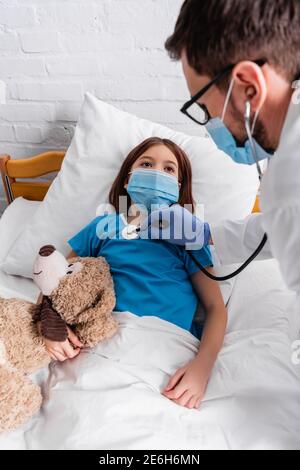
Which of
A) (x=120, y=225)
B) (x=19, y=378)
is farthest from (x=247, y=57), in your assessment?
(x=19, y=378)

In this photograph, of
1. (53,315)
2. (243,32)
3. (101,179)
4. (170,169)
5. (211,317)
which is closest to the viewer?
(243,32)

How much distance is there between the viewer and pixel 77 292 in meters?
0.99

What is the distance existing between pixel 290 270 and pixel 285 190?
16cm

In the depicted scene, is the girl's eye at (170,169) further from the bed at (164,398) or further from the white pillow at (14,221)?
the white pillow at (14,221)

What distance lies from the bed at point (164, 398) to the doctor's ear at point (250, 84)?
0.53 m

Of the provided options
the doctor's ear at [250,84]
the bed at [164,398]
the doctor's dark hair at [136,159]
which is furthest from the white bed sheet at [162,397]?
the doctor's ear at [250,84]

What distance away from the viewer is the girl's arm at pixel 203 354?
3.05ft

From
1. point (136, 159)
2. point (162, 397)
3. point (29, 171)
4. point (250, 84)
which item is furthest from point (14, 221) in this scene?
point (250, 84)

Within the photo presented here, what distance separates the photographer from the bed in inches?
32.2

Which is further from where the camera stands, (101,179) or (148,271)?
(101,179)

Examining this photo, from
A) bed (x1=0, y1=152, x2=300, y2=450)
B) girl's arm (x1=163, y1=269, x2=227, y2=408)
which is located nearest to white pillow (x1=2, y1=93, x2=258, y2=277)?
girl's arm (x1=163, y1=269, x2=227, y2=408)

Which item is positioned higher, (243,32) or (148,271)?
(243,32)

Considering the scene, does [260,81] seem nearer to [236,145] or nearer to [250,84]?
[250,84]

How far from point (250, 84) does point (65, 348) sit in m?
0.70
